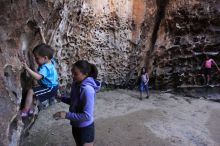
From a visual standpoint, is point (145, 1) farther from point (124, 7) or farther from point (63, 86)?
point (63, 86)

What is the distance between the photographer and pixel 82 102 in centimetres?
354

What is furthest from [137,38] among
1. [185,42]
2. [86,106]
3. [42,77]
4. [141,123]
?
[86,106]

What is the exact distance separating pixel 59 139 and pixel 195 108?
379 cm

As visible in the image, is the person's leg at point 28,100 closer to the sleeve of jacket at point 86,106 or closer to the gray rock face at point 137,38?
the sleeve of jacket at point 86,106

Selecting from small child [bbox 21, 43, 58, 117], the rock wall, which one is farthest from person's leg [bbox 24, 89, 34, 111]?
the rock wall

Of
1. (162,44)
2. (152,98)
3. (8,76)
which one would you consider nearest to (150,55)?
(162,44)

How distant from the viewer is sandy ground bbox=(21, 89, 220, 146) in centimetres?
573

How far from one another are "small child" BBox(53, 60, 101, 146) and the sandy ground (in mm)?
1733

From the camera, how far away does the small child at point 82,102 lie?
3.51 metres

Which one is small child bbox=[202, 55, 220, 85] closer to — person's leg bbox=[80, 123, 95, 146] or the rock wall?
the rock wall

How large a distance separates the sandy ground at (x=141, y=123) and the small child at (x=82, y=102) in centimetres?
173

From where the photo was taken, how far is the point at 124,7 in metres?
8.69

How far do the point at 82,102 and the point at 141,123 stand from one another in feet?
11.0

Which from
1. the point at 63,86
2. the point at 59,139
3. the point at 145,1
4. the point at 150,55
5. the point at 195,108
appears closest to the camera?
the point at 59,139
